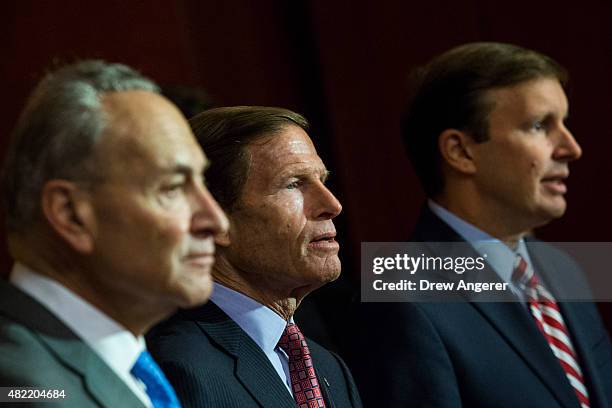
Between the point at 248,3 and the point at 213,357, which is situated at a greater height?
the point at 248,3

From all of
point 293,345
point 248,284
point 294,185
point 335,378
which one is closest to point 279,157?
point 294,185

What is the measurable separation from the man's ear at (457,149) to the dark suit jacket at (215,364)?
33.1 inches

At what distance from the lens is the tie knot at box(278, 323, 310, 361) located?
2119mm

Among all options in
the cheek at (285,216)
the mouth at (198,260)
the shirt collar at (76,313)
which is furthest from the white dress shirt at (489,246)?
the shirt collar at (76,313)

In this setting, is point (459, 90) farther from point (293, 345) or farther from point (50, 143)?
point (50, 143)

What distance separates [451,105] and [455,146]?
11cm

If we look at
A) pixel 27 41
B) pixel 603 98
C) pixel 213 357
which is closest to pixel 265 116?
pixel 213 357

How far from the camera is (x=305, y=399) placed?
81.1 inches

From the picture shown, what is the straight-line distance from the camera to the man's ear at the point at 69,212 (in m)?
1.45

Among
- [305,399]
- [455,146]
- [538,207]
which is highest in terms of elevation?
[455,146]

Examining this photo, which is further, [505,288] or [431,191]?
[431,191]

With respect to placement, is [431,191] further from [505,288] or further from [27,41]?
[27,41]

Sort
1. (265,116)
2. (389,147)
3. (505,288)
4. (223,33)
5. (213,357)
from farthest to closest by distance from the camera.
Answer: (389,147) < (223,33) < (505,288) < (265,116) < (213,357)

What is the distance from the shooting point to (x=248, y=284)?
214cm
